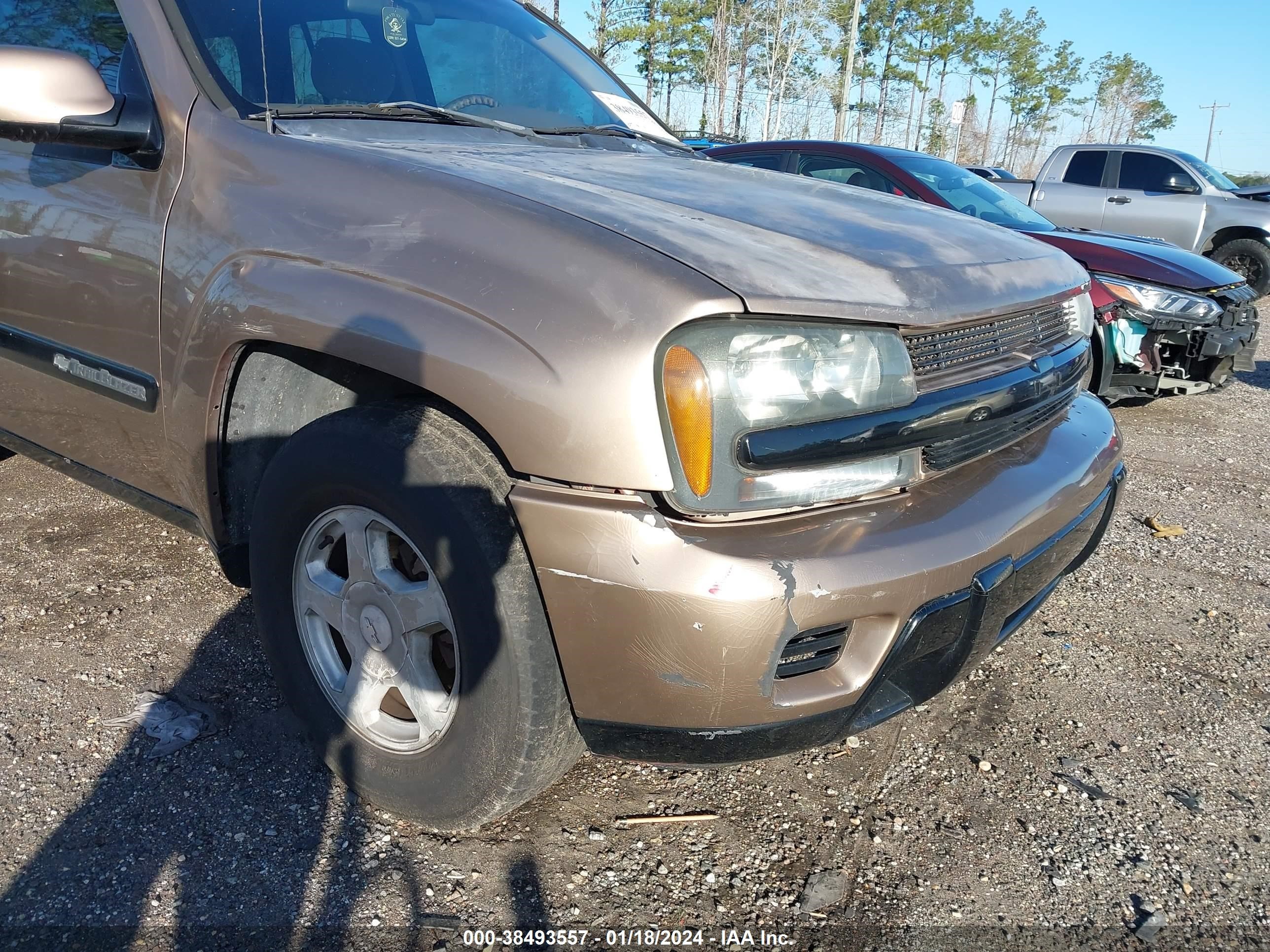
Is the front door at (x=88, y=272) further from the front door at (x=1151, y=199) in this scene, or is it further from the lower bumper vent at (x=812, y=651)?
the front door at (x=1151, y=199)

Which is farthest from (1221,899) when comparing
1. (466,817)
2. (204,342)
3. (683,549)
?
(204,342)

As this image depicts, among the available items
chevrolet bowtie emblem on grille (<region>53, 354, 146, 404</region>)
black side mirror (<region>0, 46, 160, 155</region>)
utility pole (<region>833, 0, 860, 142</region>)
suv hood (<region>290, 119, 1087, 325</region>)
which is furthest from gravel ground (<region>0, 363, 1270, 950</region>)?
utility pole (<region>833, 0, 860, 142</region>)

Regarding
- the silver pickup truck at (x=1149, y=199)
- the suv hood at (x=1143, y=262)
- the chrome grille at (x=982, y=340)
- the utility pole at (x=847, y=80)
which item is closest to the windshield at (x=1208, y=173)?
the silver pickup truck at (x=1149, y=199)

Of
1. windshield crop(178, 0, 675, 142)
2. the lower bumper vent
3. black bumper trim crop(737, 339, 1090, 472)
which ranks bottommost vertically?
the lower bumper vent

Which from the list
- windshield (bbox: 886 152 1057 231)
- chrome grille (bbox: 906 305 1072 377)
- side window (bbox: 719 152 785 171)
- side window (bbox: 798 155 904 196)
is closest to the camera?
chrome grille (bbox: 906 305 1072 377)

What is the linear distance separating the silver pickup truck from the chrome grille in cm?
893

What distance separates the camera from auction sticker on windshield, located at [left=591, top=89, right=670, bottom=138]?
9.61 ft

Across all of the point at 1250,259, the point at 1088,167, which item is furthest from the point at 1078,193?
the point at 1250,259

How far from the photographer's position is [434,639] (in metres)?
1.81

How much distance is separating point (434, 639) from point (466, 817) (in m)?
0.35

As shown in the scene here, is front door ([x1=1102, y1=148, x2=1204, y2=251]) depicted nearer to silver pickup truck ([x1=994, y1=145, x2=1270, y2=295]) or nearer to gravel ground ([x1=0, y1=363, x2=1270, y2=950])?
silver pickup truck ([x1=994, y1=145, x2=1270, y2=295])

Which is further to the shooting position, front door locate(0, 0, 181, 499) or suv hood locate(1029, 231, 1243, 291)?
suv hood locate(1029, 231, 1243, 291)

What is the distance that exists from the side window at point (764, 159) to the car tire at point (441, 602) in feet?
A: 16.5

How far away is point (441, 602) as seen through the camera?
65.3 inches
